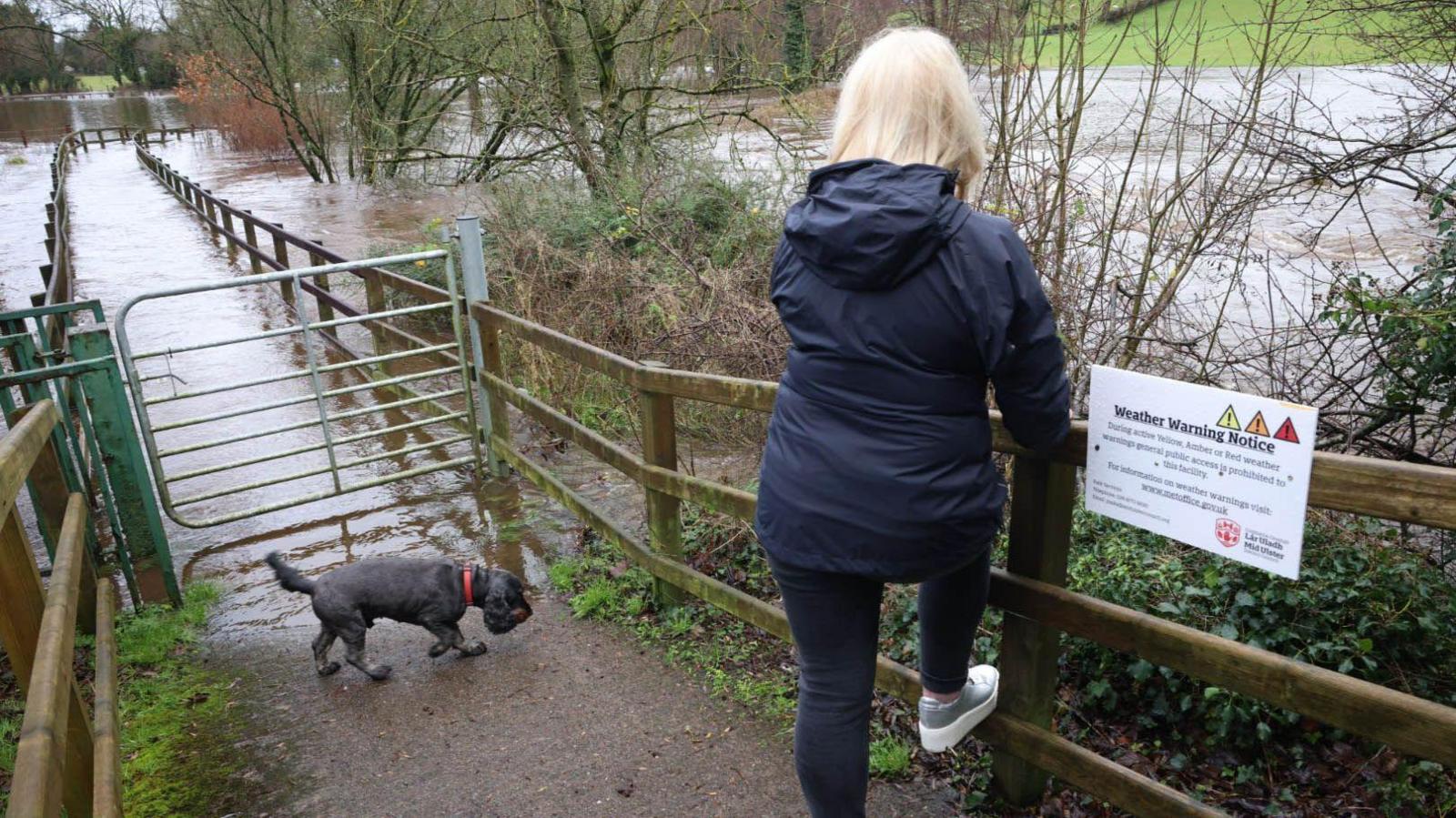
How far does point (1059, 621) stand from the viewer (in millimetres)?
2643

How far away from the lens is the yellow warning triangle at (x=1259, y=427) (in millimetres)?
2053

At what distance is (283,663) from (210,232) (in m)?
17.0

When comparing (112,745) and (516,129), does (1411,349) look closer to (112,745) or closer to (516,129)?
(112,745)

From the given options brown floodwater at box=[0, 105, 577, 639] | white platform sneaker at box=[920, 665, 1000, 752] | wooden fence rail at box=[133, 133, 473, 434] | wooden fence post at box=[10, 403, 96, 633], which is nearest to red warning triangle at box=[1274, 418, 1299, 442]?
white platform sneaker at box=[920, 665, 1000, 752]

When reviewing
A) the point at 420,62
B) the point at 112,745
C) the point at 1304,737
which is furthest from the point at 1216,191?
the point at 420,62

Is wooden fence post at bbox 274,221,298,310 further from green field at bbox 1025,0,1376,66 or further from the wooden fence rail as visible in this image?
green field at bbox 1025,0,1376,66

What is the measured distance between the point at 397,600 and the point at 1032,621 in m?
2.59

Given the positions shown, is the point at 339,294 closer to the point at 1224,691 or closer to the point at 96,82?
the point at 1224,691

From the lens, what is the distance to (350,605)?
160 inches

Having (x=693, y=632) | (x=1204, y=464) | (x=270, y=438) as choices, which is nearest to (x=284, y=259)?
(x=270, y=438)

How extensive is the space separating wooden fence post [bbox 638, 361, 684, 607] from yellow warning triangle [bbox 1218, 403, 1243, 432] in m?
2.32

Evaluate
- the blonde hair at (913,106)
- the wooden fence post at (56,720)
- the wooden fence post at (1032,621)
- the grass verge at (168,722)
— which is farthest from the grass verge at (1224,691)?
the wooden fence post at (56,720)

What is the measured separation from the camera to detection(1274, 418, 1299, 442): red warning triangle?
2.01 metres

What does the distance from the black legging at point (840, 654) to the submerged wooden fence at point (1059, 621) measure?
0.21 meters
